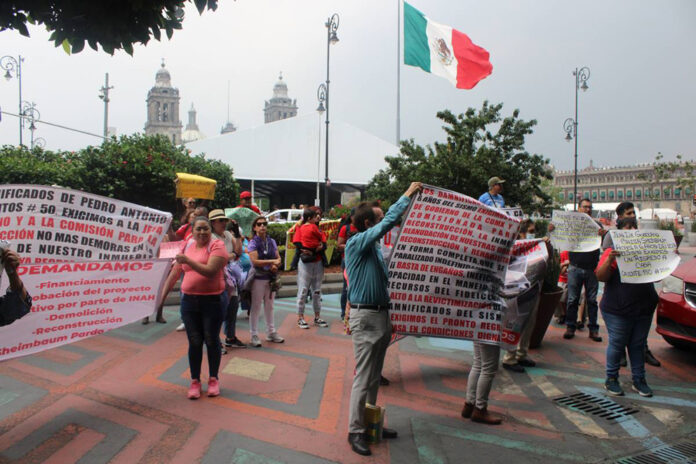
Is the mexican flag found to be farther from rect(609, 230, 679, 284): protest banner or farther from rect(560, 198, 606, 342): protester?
rect(609, 230, 679, 284): protest banner

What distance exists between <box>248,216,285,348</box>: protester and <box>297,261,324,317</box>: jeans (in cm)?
85

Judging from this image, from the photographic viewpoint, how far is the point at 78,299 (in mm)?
4301

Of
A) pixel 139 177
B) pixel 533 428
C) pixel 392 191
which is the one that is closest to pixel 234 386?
pixel 533 428

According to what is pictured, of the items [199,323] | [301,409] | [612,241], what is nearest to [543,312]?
[612,241]

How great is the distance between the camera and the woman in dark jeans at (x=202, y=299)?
462 centimetres

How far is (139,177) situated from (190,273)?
13.3m

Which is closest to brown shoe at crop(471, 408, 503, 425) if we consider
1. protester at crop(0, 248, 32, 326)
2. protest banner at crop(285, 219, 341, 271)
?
protester at crop(0, 248, 32, 326)

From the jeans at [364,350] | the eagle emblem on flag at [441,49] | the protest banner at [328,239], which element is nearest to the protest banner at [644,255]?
the jeans at [364,350]

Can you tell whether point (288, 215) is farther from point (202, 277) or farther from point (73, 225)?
point (73, 225)

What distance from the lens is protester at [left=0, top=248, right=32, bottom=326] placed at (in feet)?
10.9

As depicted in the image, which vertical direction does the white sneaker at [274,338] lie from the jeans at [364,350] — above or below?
below

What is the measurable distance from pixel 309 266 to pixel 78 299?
367 cm

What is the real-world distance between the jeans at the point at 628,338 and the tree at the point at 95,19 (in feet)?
15.1

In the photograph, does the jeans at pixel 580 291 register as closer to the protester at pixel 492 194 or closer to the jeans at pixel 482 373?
the protester at pixel 492 194
